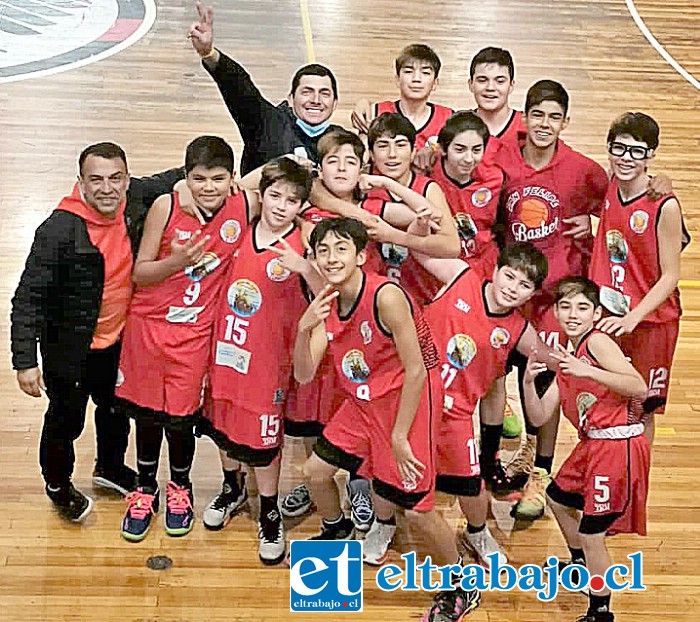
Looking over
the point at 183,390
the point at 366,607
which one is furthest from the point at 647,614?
the point at 183,390

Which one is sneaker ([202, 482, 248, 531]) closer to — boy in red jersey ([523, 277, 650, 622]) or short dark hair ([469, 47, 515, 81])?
boy in red jersey ([523, 277, 650, 622])

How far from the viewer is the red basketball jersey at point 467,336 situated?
382 centimetres

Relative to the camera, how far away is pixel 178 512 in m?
4.18

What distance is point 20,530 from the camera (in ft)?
13.7

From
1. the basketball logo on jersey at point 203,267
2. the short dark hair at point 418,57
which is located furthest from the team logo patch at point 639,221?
the basketball logo on jersey at point 203,267

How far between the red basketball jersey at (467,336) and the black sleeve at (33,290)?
1233mm

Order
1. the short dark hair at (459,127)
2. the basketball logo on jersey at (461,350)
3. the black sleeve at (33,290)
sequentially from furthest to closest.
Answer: the short dark hair at (459,127), the basketball logo on jersey at (461,350), the black sleeve at (33,290)

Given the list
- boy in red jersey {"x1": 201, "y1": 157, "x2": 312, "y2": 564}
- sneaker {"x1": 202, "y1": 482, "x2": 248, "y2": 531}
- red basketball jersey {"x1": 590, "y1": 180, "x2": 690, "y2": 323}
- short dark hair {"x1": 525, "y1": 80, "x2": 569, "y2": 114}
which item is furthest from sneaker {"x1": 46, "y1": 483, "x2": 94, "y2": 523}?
short dark hair {"x1": 525, "y1": 80, "x2": 569, "y2": 114}

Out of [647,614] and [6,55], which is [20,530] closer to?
[647,614]

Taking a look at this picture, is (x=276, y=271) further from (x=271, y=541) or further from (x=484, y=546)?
(x=484, y=546)

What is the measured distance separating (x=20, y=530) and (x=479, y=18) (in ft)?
22.1

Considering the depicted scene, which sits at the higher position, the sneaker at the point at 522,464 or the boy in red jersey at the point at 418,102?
the boy in red jersey at the point at 418,102

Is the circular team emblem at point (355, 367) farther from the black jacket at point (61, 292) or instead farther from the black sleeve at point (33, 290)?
the black sleeve at point (33, 290)

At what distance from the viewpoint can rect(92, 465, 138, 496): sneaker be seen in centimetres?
437
